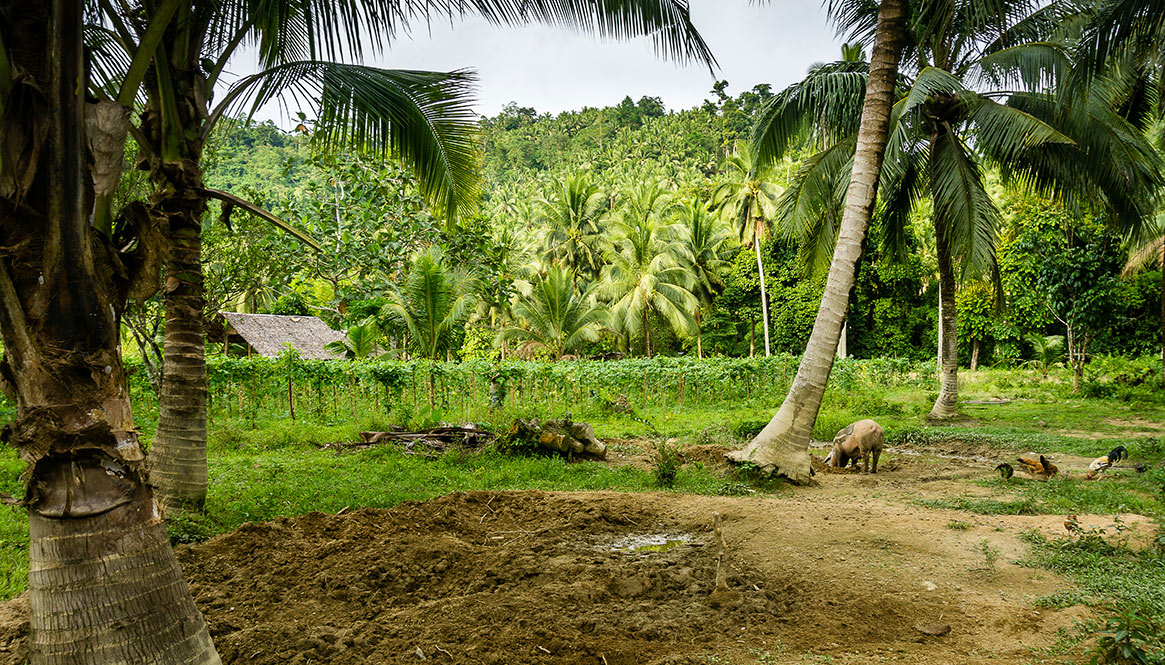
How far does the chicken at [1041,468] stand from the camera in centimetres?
781

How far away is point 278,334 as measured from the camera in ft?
72.8

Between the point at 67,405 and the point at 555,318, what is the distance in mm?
22883

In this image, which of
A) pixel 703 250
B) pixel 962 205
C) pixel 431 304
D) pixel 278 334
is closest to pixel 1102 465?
pixel 962 205

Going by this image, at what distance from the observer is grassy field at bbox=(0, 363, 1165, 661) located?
4.60 meters

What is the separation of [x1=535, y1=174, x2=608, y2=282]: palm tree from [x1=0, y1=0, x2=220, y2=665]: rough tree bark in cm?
3087

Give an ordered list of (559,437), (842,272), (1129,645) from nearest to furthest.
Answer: (1129,645) → (842,272) → (559,437)

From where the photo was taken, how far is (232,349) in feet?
74.4

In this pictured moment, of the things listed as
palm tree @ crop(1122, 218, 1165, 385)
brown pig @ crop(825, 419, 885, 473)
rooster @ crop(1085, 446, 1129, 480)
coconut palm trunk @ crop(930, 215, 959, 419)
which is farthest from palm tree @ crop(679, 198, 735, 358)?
rooster @ crop(1085, 446, 1129, 480)

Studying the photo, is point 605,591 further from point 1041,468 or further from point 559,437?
point 1041,468

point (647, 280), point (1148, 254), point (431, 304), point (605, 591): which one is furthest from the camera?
point (647, 280)

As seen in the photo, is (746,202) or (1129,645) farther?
(746,202)

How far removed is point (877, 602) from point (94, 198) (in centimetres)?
444

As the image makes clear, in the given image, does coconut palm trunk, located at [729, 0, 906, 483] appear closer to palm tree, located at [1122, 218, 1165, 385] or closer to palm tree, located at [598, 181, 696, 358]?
palm tree, located at [1122, 218, 1165, 385]

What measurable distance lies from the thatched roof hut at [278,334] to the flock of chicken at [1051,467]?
17.9 meters
